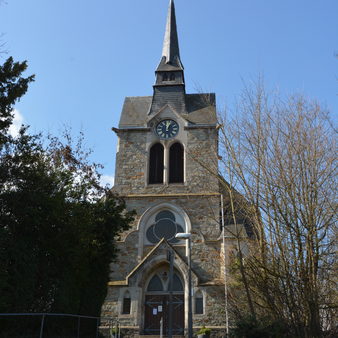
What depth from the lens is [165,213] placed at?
22734mm

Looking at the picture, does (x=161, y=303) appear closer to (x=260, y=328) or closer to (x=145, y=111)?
(x=145, y=111)

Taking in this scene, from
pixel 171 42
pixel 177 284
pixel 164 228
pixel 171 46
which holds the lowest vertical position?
pixel 177 284

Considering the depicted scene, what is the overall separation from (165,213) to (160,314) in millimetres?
5248

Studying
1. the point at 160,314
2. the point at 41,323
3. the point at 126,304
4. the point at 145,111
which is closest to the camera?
the point at 41,323

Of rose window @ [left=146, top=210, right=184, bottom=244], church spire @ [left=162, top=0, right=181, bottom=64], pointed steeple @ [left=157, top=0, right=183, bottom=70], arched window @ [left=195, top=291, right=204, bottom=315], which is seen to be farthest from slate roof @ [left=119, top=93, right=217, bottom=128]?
arched window @ [left=195, top=291, right=204, bottom=315]

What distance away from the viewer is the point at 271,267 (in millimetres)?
9289

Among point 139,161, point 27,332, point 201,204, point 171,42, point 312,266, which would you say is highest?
point 171,42

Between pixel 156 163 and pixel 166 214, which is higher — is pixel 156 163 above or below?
above

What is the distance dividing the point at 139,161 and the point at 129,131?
2166 millimetres

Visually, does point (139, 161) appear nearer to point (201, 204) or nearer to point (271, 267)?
point (201, 204)

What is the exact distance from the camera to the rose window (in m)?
22.1

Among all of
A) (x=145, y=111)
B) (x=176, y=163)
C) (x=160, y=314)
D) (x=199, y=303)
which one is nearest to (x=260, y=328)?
(x=199, y=303)

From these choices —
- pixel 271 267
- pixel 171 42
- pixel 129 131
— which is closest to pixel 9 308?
pixel 271 267

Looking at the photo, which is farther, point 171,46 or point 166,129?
point 171,46
